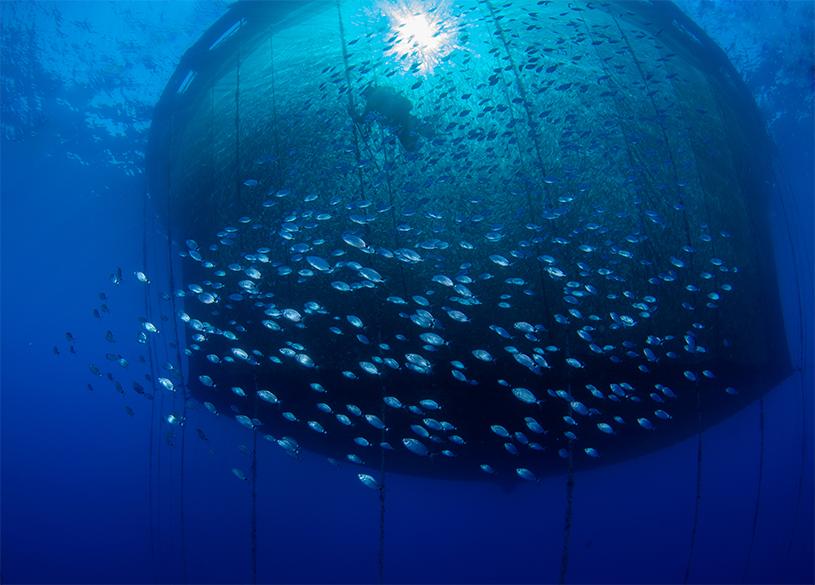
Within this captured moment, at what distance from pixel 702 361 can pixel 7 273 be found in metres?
33.2

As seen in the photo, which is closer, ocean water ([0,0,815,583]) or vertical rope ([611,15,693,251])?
vertical rope ([611,15,693,251])

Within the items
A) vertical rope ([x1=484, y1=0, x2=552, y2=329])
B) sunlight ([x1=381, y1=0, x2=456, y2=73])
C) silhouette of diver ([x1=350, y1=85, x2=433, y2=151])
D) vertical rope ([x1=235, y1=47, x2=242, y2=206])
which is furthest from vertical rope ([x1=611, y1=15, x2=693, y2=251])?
vertical rope ([x1=235, y1=47, x2=242, y2=206])

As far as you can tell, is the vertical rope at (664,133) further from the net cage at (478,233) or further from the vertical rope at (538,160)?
the vertical rope at (538,160)

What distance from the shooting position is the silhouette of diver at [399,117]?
7.00 metres

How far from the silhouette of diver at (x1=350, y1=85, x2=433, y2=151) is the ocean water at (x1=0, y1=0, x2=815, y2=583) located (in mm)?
257

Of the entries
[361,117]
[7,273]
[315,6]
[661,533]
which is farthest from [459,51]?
[661,533]

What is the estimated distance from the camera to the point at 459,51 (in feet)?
25.2

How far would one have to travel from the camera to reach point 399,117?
23.0 ft

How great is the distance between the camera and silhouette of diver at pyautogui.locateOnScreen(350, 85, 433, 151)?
7.00 metres

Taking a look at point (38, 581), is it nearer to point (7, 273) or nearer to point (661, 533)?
point (7, 273)

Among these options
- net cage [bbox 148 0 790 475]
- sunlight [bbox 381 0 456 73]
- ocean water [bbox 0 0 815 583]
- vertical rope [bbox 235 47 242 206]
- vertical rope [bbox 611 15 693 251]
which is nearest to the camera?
net cage [bbox 148 0 790 475]

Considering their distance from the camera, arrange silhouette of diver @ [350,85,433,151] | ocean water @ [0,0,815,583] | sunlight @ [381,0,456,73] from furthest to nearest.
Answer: ocean water @ [0,0,815,583], sunlight @ [381,0,456,73], silhouette of diver @ [350,85,433,151]

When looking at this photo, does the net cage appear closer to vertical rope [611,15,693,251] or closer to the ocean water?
vertical rope [611,15,693,251]

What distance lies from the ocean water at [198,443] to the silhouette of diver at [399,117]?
0.26m
